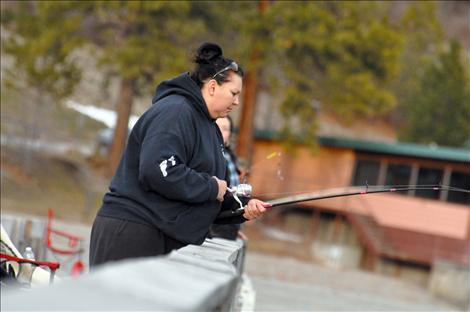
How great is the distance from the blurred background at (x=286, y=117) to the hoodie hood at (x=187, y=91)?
17998 mm

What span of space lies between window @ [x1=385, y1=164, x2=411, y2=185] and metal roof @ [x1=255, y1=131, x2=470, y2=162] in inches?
26.2

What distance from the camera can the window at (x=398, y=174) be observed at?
125 ft

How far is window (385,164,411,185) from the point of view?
3797 centimetres

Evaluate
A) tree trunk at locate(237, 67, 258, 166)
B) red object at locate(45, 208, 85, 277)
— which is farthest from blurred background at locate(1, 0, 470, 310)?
red object at locate(45, 208, 85, 277)

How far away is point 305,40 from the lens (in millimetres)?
28984

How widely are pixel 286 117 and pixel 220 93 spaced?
27027mm

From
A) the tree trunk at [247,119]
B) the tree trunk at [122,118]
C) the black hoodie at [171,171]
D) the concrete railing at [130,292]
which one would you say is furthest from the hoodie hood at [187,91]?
the tree trunk at [122,118]

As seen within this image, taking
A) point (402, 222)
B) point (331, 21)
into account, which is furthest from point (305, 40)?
point (402, 222)

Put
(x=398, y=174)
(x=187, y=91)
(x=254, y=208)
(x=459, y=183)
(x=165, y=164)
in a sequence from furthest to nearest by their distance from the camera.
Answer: (x=398, y=174) → (x=459, y=183) → (x=254, y=208) → (x=187, y=91) → (x=165, y=164)

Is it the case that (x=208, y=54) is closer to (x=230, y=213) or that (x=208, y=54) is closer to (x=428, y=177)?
(x=230, y=213)

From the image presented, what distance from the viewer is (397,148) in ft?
124

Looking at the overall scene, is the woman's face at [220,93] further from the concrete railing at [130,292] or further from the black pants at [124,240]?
the concrete railing at [130,292]

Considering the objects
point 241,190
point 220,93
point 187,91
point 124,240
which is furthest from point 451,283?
point 124,240

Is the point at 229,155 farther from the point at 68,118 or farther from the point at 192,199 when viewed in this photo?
the point at 68,118
